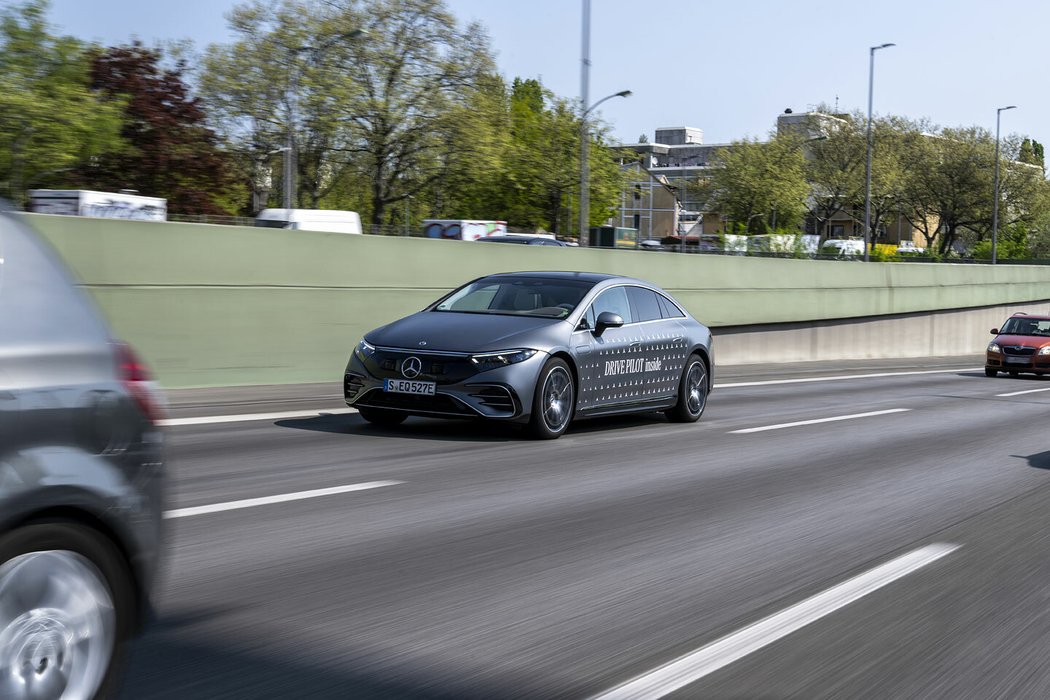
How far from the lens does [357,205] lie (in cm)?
6125

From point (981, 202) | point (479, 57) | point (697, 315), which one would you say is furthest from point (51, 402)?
point (981, 202)

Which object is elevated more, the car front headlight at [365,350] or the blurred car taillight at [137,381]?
the blurred car taillight at [137,381]

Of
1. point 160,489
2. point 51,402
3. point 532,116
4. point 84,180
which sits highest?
point 532,116

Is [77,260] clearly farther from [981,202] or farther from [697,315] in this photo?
[981,202]

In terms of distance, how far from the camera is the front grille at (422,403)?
9.71 metres

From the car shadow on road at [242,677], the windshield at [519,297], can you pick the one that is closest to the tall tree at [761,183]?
the windshield at [519,297]

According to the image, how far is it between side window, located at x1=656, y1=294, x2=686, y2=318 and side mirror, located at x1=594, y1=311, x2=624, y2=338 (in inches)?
56.3

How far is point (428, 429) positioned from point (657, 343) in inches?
95.6

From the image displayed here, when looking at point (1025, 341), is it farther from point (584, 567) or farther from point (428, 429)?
point (584, 567)

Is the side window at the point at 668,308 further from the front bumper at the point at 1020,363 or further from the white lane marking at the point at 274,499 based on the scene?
the front bumper at the point at 1020,363

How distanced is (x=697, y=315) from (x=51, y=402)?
2139 cm

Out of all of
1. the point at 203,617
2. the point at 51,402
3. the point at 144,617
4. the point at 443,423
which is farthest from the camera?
the point at 443,423

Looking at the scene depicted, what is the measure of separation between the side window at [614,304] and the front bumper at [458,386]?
1.25 metres

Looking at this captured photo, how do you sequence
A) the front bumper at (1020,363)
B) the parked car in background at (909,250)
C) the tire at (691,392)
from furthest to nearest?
the parked car in background at (909,250) < the front bumper at (1020,363) < the tire at (691,392)
